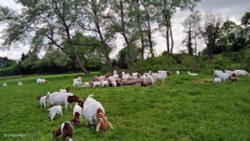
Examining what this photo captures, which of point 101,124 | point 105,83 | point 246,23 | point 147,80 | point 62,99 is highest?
point 246,23

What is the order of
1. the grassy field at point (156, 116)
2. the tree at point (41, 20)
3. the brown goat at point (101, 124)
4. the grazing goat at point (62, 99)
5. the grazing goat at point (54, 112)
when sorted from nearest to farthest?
the brown goat at point (101, 124)
the grassy field at point (156, 116)
the grazing goat at point (54, 112)
the grazing goat at point (62, 99)
the tree at point (41, 20)

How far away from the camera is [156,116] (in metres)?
12.4

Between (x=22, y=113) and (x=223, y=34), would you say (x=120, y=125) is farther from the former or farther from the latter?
(x=223, y=34)

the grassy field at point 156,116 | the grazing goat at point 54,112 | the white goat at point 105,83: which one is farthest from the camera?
the white goat at point 105,83

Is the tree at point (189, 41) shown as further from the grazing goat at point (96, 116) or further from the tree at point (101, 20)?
the grazing goat at point (96, 116)

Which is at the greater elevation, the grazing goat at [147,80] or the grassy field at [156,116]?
the grazing goat at [147,80]

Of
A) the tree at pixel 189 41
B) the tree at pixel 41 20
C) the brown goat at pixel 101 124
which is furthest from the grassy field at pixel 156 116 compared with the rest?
the tree at pixel 189 41

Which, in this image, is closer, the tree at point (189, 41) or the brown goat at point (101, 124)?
the brown goat at point (101, 124)

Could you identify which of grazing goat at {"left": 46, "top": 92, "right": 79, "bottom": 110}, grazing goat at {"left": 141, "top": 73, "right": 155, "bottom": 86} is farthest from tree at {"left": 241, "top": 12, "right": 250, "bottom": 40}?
grazing goat at {"left": 46, "top": 92, "right": 79, "bottom": 110}

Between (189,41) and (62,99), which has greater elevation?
(189,41)

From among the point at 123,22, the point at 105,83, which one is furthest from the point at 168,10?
the point at 105,83

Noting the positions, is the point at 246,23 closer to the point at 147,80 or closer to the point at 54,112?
the point at 147,80

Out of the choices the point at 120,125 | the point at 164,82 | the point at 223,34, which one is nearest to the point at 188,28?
the point at 223,34

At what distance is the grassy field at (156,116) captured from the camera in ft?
33.8
